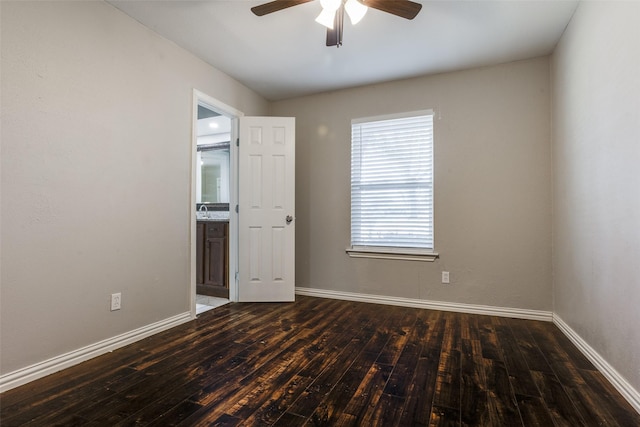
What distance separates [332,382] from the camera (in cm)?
178

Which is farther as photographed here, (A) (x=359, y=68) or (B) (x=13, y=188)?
(A) (x=359, y=68)

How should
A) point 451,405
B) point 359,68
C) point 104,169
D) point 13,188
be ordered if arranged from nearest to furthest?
1. point 451,405
2. point 13,188
3. point 104,169
4. point 359,68

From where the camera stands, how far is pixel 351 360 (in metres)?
2.06

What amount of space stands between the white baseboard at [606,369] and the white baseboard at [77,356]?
3062 millimetres

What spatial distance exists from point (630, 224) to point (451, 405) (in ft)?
4.30

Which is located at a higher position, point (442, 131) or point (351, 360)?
point (442, 131)

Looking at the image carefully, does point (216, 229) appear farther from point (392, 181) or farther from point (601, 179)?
point (601, 179)

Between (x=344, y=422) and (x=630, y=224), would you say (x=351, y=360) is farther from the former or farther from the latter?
(x=630, y=224)

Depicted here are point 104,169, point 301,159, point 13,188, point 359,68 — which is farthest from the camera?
point 301,159

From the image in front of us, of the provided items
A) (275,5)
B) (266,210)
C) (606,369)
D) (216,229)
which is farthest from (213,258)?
(606,369)

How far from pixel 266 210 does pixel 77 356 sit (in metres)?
2.03

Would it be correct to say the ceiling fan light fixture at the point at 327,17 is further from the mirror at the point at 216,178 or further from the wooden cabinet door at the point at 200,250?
the mirror at the point at 216,178

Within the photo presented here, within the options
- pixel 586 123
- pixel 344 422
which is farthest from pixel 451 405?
pixel 586 123

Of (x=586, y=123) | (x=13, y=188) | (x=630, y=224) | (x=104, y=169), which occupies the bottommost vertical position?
(x=630, y=224)
